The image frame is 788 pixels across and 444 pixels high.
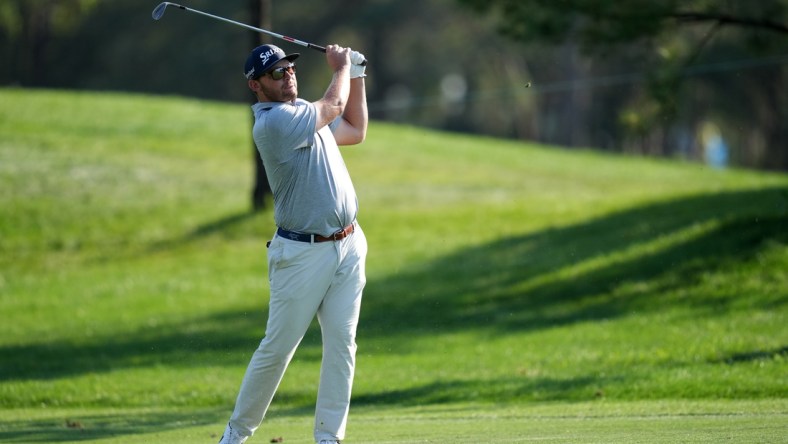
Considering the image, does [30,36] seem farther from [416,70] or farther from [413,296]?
[413,296]

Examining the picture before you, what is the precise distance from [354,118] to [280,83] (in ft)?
2.39

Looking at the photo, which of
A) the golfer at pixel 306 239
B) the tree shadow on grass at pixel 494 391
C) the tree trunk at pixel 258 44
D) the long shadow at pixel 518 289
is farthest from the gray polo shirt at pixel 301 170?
the tree trunk at pixel 258 44

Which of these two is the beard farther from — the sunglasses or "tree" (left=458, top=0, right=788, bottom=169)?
"tree" (left=458, top=0, right=788, bottom=169)

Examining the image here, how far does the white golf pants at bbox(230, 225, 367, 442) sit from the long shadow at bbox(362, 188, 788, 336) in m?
8.60

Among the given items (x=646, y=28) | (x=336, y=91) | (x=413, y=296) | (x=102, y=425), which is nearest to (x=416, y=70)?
(x=413, y=296)

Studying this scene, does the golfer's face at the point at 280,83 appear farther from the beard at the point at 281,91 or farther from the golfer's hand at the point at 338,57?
the golfer's hand at the point at 338,57

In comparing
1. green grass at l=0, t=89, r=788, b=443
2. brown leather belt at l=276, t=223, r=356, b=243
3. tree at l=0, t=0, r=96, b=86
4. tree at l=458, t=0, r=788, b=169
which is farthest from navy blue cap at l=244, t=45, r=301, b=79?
tree at l=0, t=0, r=96, b=86

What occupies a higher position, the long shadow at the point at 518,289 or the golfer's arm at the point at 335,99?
the golfer's arm at the point at 335,99

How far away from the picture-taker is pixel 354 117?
24.4 ft

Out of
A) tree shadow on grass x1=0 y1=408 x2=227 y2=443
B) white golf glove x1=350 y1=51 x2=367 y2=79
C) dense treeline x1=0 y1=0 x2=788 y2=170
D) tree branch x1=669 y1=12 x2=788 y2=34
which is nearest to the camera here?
white golf glove x1=350 y1=51 x2=367 y2=79

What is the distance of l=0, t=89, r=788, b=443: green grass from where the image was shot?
9945mm

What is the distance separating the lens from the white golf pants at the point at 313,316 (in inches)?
270

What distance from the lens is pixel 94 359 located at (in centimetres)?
1436

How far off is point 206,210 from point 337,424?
701 inches
